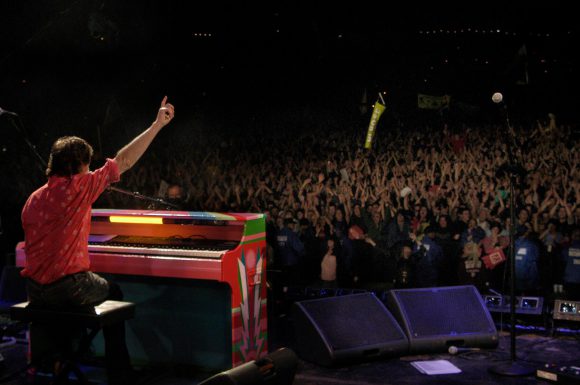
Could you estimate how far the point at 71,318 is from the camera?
2.88m

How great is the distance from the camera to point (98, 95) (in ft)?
27.6

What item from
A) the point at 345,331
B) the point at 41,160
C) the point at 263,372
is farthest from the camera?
the point at 345,331

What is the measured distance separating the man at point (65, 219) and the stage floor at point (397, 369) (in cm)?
85

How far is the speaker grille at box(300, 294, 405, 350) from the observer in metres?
4.11

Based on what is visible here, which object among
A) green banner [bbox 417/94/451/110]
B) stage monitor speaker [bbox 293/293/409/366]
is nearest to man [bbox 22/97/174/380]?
stage monitor speaker [bbox 293/293/409/366]

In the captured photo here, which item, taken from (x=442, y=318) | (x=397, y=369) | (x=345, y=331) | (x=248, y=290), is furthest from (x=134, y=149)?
(x=442, y=318)

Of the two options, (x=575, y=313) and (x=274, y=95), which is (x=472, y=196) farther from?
(x=274, y=95)

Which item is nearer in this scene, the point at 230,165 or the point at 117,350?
the point at 117,350

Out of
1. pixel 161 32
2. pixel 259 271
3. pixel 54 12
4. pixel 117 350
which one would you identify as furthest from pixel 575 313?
pixel 54 12

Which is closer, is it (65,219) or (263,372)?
(263,372)

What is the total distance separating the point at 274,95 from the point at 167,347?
14.3ft

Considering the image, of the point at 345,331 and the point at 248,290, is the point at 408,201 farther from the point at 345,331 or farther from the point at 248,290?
the point at 248,290

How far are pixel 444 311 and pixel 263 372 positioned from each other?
8.98 ft

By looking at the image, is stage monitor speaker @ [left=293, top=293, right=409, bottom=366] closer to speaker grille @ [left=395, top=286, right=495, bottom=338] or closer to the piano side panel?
speaker grille @ [left=395, top=286, right=495, bottom=338]
